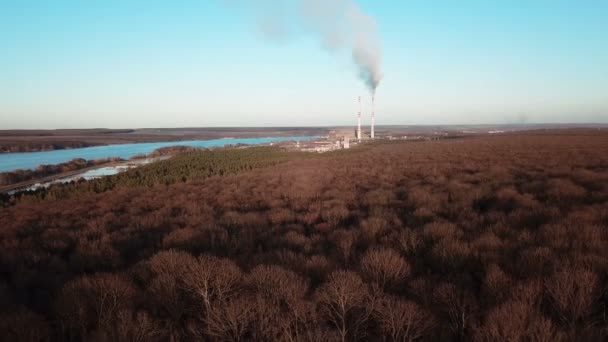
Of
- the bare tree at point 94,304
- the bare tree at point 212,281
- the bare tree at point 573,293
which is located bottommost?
the bare tree at point 94,304

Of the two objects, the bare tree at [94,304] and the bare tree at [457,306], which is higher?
the bare tree at [457,306]

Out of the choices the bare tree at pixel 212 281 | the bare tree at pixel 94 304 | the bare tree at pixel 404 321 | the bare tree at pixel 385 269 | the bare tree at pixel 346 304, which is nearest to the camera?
the bare tree at pixel 404 321

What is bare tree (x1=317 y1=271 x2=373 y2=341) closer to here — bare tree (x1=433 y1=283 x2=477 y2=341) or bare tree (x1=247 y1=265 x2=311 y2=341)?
bare tree (x1=247 y1=265 x2=311 y2=341)

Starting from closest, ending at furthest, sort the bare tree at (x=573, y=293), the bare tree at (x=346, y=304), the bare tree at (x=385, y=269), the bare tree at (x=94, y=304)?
the bare tree at (x=573, y=293) < the bare tree at (x=346, y=304) < the bare tree at (x=94, y=304) < the bare tree at (x=385, y=269)

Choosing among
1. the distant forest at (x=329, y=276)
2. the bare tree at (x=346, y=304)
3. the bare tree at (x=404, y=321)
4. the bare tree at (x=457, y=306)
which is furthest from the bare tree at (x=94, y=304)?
the bare tree at (x=457, y=306)

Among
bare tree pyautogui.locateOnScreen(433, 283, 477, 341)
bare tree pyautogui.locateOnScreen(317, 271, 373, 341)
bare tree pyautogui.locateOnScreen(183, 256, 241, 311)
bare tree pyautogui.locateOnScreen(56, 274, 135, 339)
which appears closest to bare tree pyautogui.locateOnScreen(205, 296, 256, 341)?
bare tree pyautogui.locateOnScreen(183, 256, 241, 311)

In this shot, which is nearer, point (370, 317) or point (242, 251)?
point (370, 317)

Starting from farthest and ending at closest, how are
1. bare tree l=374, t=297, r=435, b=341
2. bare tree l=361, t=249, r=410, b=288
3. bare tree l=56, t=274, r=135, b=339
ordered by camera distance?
bare tree l=361, t=249, r=410, b=288
bare tree l=56, t=274, r=135, b=339
bare tree l=374, t=297, r=435, b=341

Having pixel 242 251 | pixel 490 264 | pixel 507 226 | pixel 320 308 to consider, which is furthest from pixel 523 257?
pixel 242 251

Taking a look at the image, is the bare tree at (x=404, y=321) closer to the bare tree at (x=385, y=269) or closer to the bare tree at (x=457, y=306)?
the bare tree at (x=457, y=306)

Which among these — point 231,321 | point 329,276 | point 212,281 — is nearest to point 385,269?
point 329,276

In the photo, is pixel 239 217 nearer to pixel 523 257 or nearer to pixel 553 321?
pixel 523 257
